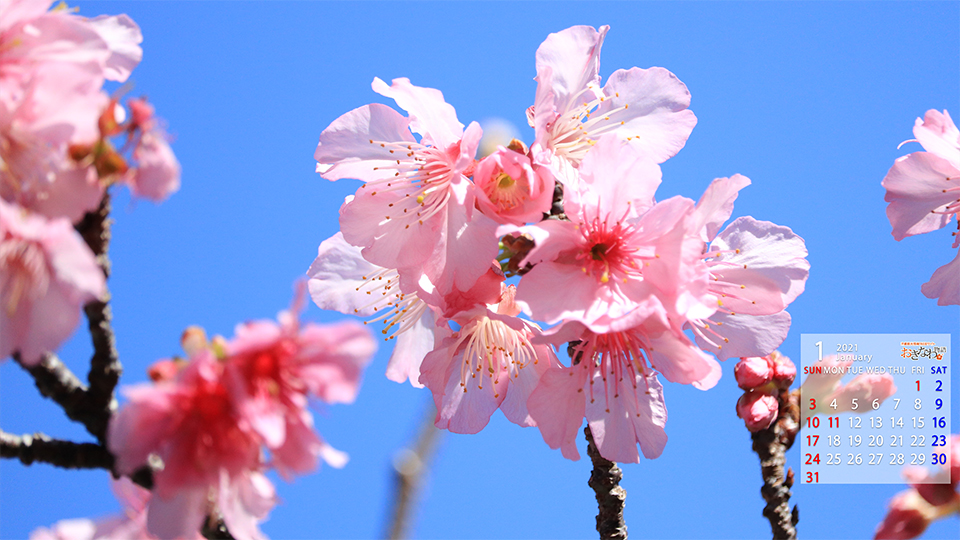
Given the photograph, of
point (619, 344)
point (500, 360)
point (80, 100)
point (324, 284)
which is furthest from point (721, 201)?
point (80, 100)

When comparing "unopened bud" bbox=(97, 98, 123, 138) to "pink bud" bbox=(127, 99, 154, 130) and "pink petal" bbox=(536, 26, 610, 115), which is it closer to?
"pink bud" bbox=(127, 99, 154, 130)

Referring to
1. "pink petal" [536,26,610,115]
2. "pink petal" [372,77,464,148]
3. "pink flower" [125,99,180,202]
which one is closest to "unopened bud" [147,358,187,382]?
"pink flower" [125,99,180,202]

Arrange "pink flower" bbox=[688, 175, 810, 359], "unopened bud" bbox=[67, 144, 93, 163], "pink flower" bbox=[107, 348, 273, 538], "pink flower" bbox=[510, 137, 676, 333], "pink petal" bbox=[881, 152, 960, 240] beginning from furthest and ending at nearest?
"pink petal" bbox=[881, 152, 960, 240] → "pink flower" bbox=[688, 175, 810, 359] → "pink flower" bbox=[510, 137, 676, 333] → "unopened bud" bbox=[67, 144, 93, 163] → "pink flower" bbox=[107, 348, 273, 538]

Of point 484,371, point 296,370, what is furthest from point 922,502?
point 296,370

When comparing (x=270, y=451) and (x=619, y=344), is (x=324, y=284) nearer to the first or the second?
(x=619, y=344)

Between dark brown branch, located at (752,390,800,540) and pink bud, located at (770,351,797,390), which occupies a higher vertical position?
pink bud, located at (770,351,797,390)

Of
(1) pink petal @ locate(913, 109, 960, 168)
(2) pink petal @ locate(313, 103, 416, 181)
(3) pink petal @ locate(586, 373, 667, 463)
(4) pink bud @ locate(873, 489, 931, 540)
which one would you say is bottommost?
(4) pink bud @ locate(873, 489, 931, 540)

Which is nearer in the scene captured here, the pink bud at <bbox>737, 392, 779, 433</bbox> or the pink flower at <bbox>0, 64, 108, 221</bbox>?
the pink flower at <bbox>0, 64, 108, 221</bbox>

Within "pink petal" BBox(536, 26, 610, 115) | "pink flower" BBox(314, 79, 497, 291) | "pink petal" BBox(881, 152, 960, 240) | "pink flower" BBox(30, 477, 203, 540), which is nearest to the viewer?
"pink flower" BBox(30, 477, 203, 540)
